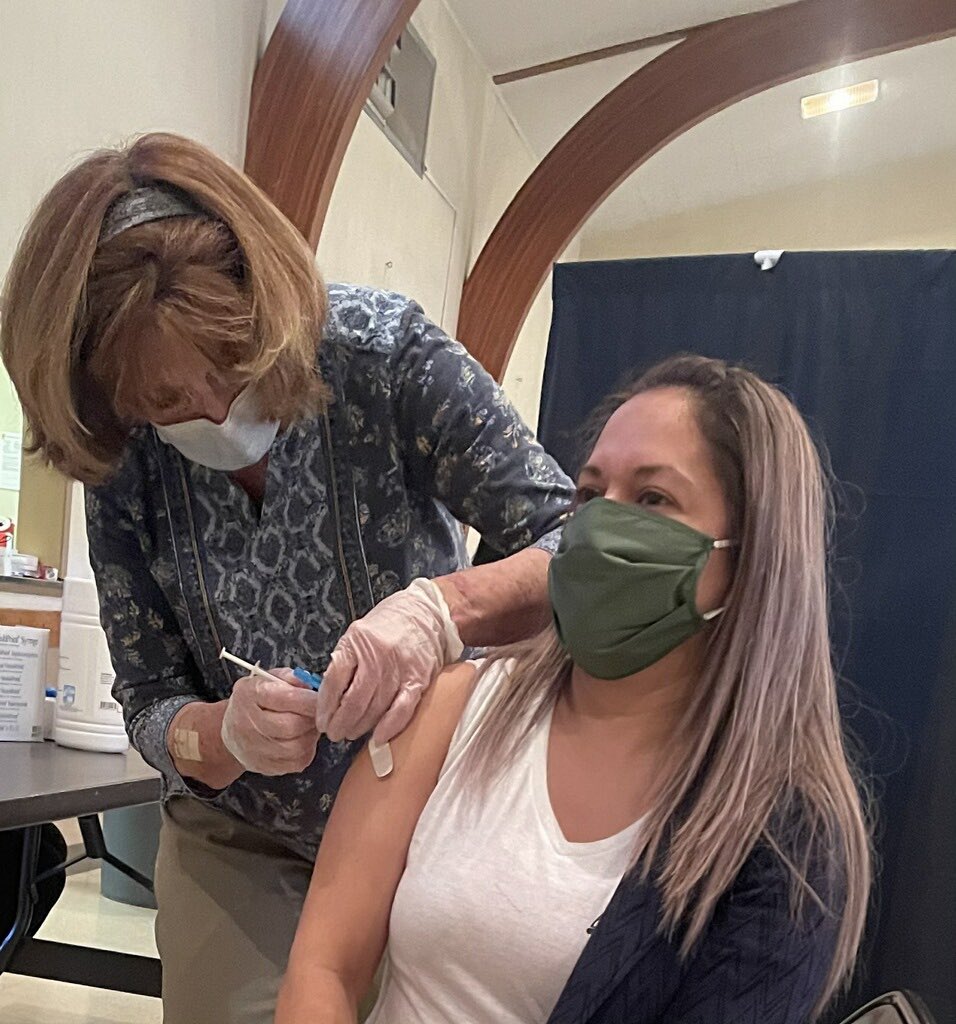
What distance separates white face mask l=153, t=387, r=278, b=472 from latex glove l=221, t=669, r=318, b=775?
283 mm

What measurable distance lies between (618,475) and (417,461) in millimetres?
256

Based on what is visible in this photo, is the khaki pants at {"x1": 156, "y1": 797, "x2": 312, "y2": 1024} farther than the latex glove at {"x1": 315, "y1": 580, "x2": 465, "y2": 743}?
Yes

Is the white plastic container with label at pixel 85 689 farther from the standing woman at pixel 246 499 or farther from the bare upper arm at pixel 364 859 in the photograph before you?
the bare upper arm at pixel 364 859

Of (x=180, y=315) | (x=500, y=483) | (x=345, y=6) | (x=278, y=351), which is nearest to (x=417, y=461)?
(x=500, y=483)

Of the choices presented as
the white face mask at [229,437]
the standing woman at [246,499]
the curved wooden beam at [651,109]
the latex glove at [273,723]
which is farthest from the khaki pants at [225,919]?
the curved wooden beam at [651,109]

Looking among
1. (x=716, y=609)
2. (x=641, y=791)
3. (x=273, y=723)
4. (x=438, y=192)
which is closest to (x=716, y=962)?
(x=641, y=791)

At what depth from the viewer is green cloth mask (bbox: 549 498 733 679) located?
1.17 meters

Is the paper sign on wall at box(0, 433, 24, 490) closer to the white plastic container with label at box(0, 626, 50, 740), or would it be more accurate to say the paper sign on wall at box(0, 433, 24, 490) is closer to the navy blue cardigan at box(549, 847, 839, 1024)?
the white plastic container with label at box(0, 626, 50, 740)

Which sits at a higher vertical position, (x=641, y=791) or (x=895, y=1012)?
(x=641, y=791)

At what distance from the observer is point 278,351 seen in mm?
1187

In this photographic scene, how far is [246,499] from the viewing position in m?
1.35

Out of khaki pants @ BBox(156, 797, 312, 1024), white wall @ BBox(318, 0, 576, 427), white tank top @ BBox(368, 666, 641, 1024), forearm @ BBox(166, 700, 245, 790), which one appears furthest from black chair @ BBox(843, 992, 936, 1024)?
white wall @ BBox(318, 0, 576, 427)

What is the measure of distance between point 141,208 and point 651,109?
3136mm

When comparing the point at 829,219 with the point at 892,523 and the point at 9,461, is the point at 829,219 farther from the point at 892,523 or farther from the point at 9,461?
the point at 9,461
